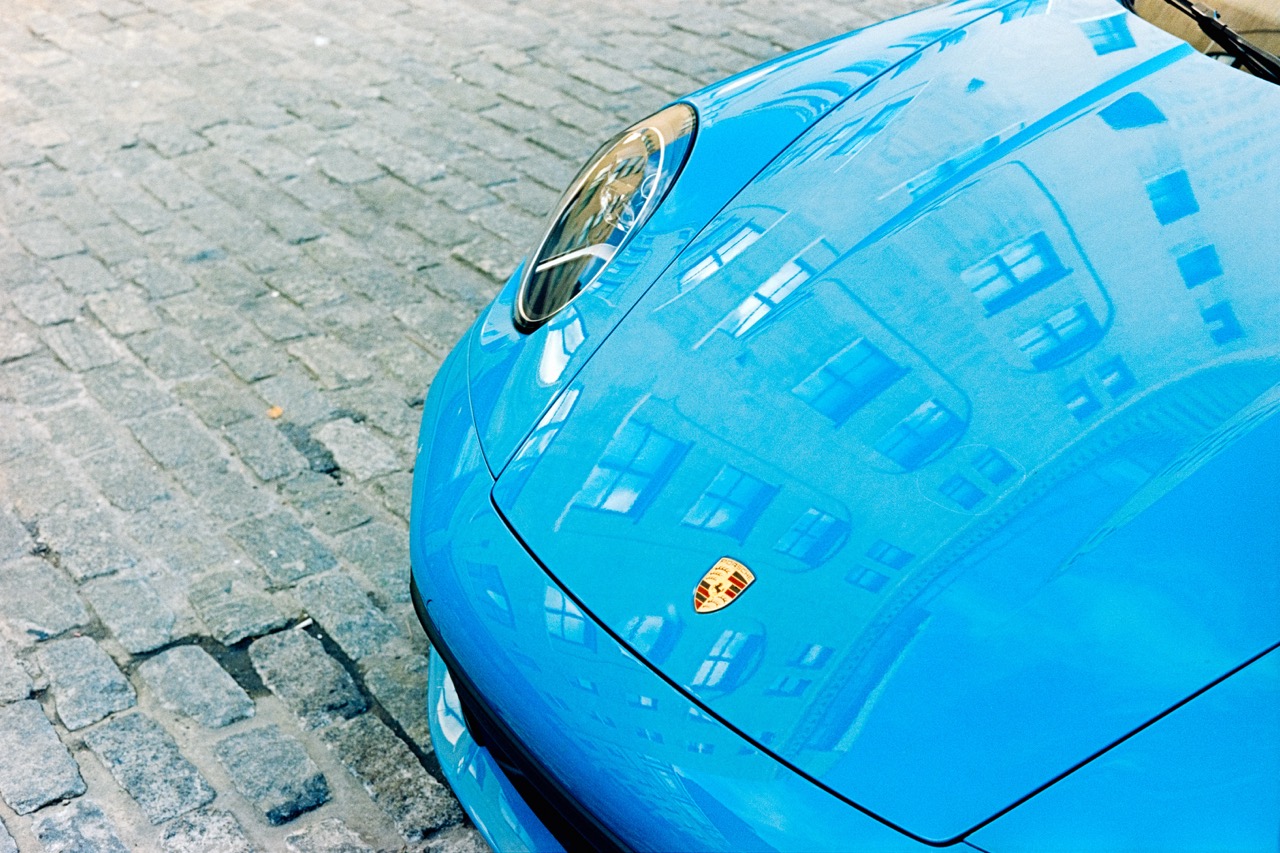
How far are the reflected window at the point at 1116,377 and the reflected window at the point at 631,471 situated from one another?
0.58m

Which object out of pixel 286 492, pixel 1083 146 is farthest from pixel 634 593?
pixel 286 492

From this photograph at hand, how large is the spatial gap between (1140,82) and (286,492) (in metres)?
2.08

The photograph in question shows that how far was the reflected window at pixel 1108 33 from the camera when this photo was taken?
2.36 meters

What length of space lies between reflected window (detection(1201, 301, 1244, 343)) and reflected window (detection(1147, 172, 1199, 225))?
0.67 feet

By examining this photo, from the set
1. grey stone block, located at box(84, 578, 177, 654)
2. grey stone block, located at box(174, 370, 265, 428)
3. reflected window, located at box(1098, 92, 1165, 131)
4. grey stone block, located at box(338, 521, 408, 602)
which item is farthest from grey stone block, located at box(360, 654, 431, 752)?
reflected window, located at box(1098, 92, 1165, 131)

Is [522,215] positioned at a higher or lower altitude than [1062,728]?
lower

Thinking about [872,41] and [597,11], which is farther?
[597,11]

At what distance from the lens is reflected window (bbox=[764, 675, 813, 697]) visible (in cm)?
149

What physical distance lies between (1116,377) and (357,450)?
203cm

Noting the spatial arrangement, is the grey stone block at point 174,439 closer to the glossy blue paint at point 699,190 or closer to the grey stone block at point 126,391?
the grey stone block at point 126,391

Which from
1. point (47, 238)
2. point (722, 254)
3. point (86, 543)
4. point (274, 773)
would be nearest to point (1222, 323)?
point (722, 254)

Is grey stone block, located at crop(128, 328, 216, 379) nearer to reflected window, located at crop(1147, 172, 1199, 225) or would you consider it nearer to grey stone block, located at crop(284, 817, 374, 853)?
grey stone block, located at crop(284, 817, 374, 853)

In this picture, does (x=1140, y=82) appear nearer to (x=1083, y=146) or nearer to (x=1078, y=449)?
(x=1083, y=146)

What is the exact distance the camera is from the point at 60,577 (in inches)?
108
